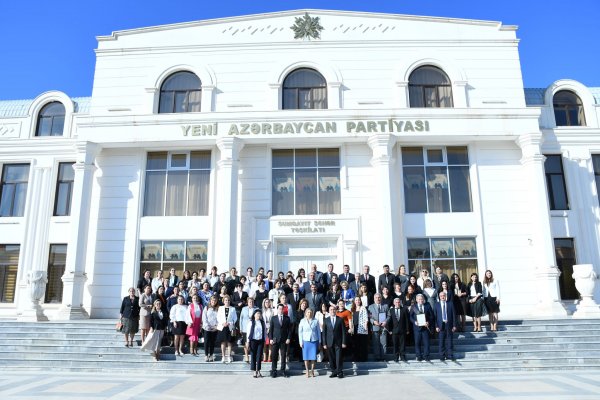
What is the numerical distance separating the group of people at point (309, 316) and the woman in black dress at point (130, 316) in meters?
0.03

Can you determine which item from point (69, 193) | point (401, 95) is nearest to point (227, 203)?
point (69, 193)

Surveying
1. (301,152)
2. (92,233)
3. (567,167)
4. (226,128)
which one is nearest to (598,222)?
(567,167)

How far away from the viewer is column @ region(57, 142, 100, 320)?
15.8 m

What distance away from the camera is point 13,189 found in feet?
62.7

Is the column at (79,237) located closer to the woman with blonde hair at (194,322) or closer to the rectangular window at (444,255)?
the woman with blonde hair at (194,322)

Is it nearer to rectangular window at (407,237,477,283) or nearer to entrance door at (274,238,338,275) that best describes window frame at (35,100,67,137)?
entrance door at (274,238,338,275)

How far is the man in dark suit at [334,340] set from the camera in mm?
9984

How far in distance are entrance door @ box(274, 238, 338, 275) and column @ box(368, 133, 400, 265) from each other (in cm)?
181

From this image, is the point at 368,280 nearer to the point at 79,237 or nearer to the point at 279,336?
the point at 279,336

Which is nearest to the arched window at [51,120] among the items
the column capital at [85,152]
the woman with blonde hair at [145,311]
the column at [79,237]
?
the column capital at [85,152]

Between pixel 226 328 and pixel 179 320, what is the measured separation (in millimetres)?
1285

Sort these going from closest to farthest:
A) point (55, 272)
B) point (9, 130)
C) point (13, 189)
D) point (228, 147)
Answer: point (228, 147), point (55, 272), point (13, 189), point (9, 130)

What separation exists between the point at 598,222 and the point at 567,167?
2.37 metres

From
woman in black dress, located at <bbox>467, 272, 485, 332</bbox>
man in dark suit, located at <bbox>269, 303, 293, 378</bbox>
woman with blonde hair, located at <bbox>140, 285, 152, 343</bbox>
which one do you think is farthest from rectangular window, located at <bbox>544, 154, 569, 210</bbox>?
woman with blonde hair, located at <bbox>140, 285, 152, 343</bbox>
